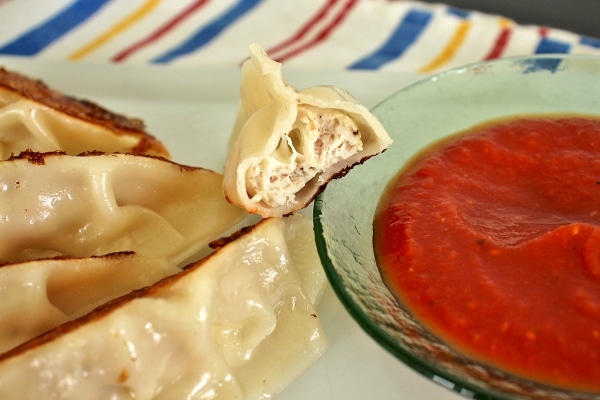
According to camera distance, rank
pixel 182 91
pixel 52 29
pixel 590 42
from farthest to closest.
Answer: pixel 52 29, pixel 590 42, pixel 182 91

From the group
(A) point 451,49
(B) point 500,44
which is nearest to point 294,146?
(A) point 451,49

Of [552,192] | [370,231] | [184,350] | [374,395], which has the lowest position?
[374,395]

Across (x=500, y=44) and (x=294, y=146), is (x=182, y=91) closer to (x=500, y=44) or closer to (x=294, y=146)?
(x=294, y=146)

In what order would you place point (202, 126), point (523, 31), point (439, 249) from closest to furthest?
1. point (439, 249)
2. point (202, 126)
3. point (523, 31)

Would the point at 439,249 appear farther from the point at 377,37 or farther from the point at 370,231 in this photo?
the point at 377,37

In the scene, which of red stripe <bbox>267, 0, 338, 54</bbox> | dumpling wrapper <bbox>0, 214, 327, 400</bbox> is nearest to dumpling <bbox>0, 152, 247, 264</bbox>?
dumpling wrapper <bbox>0, 214, 327, 400</bbox>

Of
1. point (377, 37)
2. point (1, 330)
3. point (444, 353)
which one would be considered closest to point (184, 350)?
point (1, 330)
